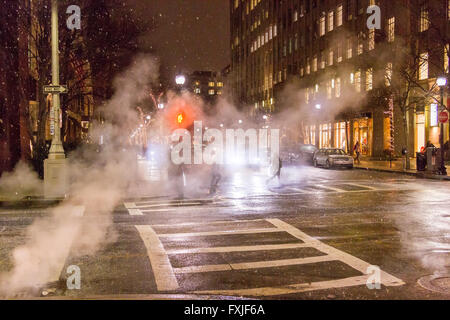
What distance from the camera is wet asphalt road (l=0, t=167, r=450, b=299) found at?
5.51m

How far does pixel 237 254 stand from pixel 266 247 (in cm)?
67

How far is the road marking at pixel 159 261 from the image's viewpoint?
5.66 metres

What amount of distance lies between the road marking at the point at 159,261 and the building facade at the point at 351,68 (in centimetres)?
1944

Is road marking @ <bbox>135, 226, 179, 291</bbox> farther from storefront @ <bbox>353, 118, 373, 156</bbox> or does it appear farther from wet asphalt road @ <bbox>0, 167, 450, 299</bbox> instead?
storefront @ <bbox>353, 118, 373, 156</bbox>

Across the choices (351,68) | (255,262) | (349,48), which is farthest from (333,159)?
(255,262)

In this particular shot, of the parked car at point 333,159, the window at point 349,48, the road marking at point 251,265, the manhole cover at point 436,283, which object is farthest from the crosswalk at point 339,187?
the window at point 349,48

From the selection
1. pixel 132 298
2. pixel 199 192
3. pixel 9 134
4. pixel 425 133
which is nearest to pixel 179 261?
pixel 132 298

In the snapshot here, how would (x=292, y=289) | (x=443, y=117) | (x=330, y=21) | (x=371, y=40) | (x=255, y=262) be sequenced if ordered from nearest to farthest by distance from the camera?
(x=292, y=289) < (x=255, y=262) < (x=443, y=117) < (x=371, y=40) < (x=330, y=21)

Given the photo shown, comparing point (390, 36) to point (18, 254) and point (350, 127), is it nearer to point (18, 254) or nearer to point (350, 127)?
point (350, 127)

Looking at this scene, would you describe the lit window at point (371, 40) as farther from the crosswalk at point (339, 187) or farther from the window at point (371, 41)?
the crosswalk at point (339, 187)

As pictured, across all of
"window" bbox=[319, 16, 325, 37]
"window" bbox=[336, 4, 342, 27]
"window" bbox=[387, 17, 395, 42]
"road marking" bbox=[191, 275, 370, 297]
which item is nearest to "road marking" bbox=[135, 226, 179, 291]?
"road marking" bbox=[191, 275, 370, 297]

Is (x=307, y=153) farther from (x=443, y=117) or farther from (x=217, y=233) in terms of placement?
(x=217, y=233)

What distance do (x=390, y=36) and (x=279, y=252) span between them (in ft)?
106

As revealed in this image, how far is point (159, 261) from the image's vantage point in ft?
22.2
